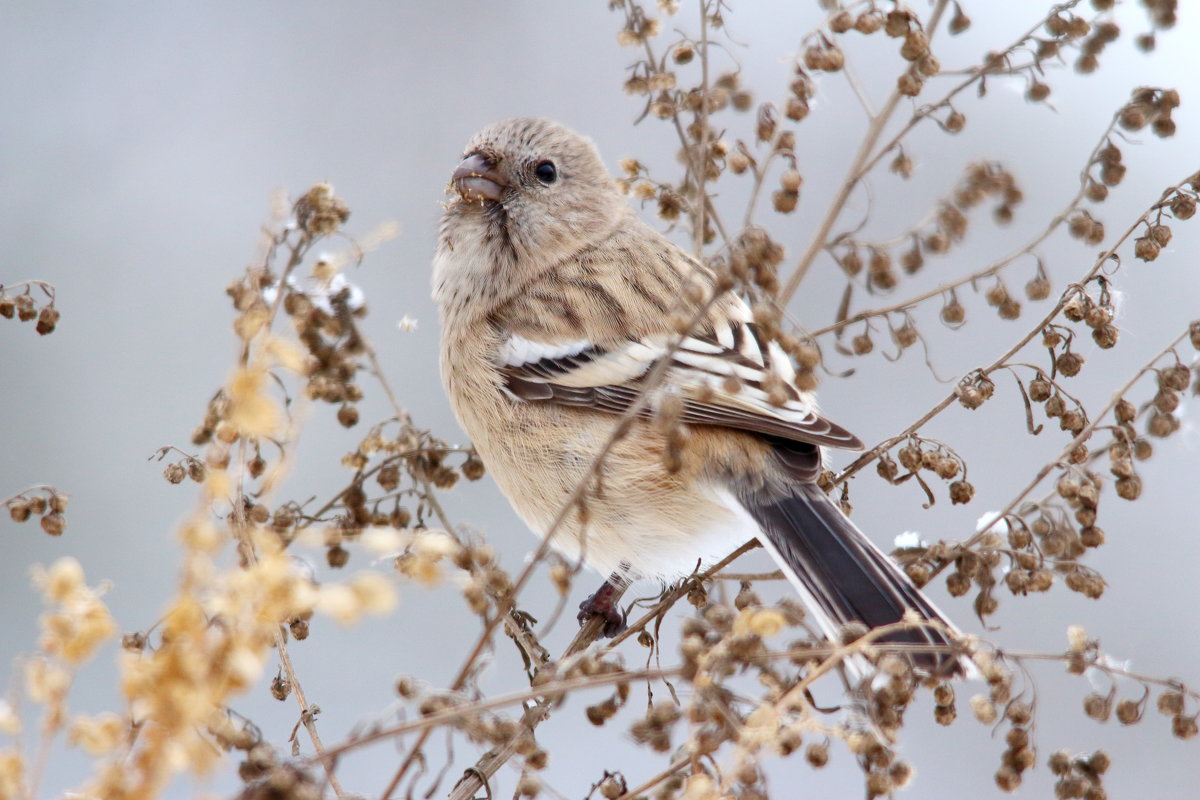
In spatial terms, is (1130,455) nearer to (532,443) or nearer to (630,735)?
(630,735)

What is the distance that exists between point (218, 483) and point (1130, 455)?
4.68 feet

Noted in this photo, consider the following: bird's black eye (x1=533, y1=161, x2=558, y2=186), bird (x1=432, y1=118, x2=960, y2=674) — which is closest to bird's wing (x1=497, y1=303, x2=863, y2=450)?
bird (x1=432, y1=118, x2=960, y2=674)

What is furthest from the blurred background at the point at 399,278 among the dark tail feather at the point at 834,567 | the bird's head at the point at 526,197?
the dark tail feather at the point at 834,567

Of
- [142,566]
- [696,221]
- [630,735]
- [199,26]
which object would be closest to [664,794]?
[630,735]

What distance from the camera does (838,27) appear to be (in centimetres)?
205

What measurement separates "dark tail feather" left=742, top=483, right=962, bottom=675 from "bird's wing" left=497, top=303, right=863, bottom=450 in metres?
0.15

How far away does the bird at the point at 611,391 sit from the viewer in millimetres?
2357

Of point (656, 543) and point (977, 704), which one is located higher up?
point (656, 543)

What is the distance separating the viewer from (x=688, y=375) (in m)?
2.43

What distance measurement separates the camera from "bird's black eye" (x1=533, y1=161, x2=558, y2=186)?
3.19 meters

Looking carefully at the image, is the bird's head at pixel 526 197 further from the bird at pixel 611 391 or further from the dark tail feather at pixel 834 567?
the dark tail feather at pixel 834 567

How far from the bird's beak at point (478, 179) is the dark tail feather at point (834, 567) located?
1.20 meters

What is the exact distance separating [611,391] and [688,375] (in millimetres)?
285

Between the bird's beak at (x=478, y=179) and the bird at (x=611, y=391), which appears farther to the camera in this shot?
the bird's beak at (x=478, y=179)
